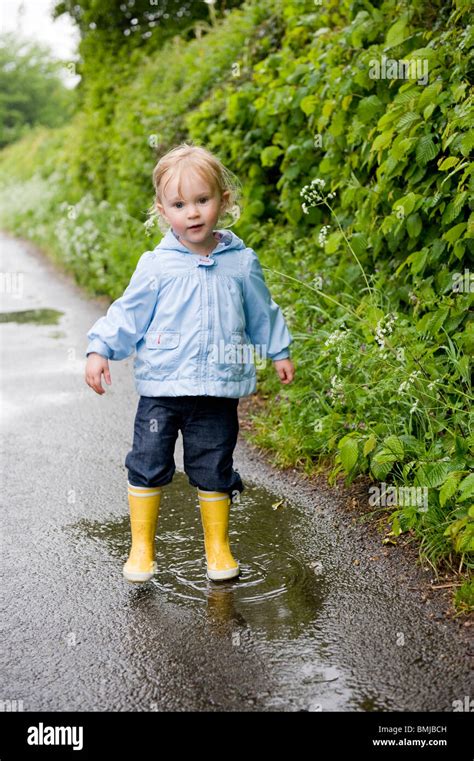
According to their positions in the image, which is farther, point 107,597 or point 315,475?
point 315,475

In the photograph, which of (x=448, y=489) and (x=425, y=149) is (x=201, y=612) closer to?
(x=448, y=489)

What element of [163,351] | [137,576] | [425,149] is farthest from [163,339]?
[425,149]

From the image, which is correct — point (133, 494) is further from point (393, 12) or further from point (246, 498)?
point (393, 12)

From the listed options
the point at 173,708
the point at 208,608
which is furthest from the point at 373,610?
the point at 173,708

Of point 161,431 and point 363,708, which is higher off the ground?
point 161,431

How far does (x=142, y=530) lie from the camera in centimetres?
369

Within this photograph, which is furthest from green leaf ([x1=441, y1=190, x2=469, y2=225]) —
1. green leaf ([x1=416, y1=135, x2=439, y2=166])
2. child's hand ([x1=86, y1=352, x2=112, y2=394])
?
child's hand ([x1=86, y1=352, x2=112, y2=394])

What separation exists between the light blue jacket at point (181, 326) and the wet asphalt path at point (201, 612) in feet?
2.63

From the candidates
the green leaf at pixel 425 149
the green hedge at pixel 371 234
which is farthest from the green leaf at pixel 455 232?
the green leaf at pixel 425 149

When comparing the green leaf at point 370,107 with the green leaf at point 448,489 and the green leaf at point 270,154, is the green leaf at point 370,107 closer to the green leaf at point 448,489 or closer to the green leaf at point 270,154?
the green leaf at point 270,154

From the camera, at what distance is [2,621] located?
343 centimetres

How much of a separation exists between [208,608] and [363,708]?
856 mm

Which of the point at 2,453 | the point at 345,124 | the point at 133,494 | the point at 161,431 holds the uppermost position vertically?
the point at 345,124

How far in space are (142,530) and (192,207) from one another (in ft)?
4.23
